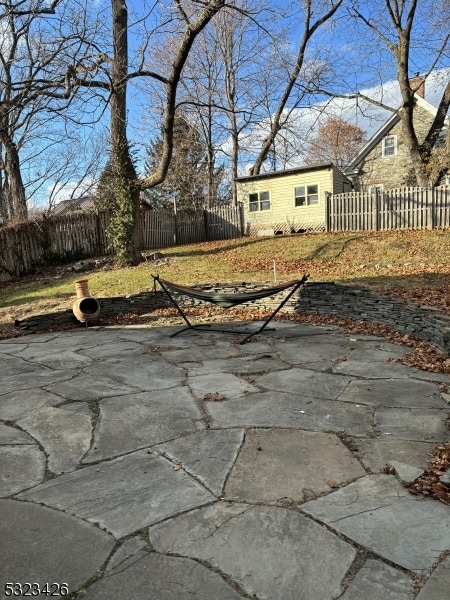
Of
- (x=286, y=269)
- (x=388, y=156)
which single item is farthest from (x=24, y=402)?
(x=388, y=156)

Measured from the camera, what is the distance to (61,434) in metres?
2.89

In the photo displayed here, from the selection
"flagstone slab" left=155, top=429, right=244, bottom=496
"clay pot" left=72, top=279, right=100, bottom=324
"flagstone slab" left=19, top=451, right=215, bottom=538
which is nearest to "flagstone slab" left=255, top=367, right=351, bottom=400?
"flagstone slab" left=155, top=429, right=244, bottom=496

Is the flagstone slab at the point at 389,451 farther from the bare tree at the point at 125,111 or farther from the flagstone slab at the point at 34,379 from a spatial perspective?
the bare tree at the point at 125,111

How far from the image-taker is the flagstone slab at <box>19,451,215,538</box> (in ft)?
6.46

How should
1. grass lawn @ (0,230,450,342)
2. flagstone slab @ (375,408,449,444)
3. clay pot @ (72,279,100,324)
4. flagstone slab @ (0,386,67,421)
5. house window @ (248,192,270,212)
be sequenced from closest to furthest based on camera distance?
flagstone slab @ (375,408,449,444), flagstone slab @ (0,386,67,421), clay pot @ (72,279,100,324), grass lawn @ (0,230,450,342), house window @ (248,192,270,212)

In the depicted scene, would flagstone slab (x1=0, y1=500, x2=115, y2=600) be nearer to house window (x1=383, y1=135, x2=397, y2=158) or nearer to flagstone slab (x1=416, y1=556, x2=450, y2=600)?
flagstone slab (x1=416, y1=556, x2=450, y2=600)

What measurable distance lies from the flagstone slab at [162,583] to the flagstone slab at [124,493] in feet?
0.79

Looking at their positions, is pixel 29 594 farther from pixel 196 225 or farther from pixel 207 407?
pixel 196 225

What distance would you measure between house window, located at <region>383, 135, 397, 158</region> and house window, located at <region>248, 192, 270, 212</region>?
383 inches

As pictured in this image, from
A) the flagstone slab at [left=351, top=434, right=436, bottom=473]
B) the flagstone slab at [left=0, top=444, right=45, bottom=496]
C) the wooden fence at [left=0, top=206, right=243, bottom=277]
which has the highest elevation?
the wooden fence at [left=0, top=206, right=243, bottom=277]

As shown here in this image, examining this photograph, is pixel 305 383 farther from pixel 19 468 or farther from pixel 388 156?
pixel 388 156

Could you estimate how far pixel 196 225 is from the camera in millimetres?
19625

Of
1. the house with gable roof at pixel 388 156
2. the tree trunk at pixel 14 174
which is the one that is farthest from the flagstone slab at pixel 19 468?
the house with gable roof at pixel 388 156

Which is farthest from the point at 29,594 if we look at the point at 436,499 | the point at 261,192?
the point at 261,192
